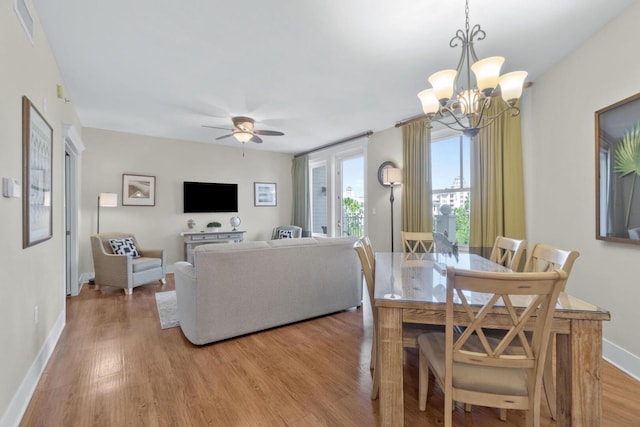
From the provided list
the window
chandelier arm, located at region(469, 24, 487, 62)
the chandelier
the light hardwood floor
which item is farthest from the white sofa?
chandelier arm, located at region(469, 24, 487, 62)

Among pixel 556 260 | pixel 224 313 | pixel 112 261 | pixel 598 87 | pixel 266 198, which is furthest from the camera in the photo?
pixel 266 198

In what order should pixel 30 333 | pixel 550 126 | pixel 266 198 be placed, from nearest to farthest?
pixel 30 333 < pixel 550 126 < pixel 266 198

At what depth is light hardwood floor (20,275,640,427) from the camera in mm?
1694

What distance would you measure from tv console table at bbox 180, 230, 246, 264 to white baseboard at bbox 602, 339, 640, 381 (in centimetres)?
553

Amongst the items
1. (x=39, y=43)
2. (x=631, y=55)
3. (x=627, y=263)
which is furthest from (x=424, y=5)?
(x=39, y=43)

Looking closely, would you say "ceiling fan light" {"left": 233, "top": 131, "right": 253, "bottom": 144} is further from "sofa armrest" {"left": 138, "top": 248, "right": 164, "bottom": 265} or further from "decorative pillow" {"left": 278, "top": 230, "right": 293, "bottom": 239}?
"decorative pillow" {"left": 278, "top": 230, "right": 293, "bottom": 239}

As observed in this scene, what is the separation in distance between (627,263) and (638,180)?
2.04ft

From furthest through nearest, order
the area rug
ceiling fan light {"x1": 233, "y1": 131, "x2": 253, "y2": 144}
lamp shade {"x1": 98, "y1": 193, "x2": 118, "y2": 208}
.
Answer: lamp shade {"x1": 98, "y1": 193, "x2": 118, "y2": 208} < ceiling fan light {"x1": 233, "y1": 131, "x2": 253, "y2": 144} < the area rug

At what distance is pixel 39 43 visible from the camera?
2178mm

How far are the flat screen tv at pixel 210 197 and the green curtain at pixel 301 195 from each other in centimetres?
142

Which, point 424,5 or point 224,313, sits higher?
point 424,5

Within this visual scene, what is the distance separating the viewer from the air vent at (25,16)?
5.66 ft

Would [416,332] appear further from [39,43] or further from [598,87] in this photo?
[39,43]

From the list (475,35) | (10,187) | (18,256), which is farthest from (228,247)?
(475,35)
